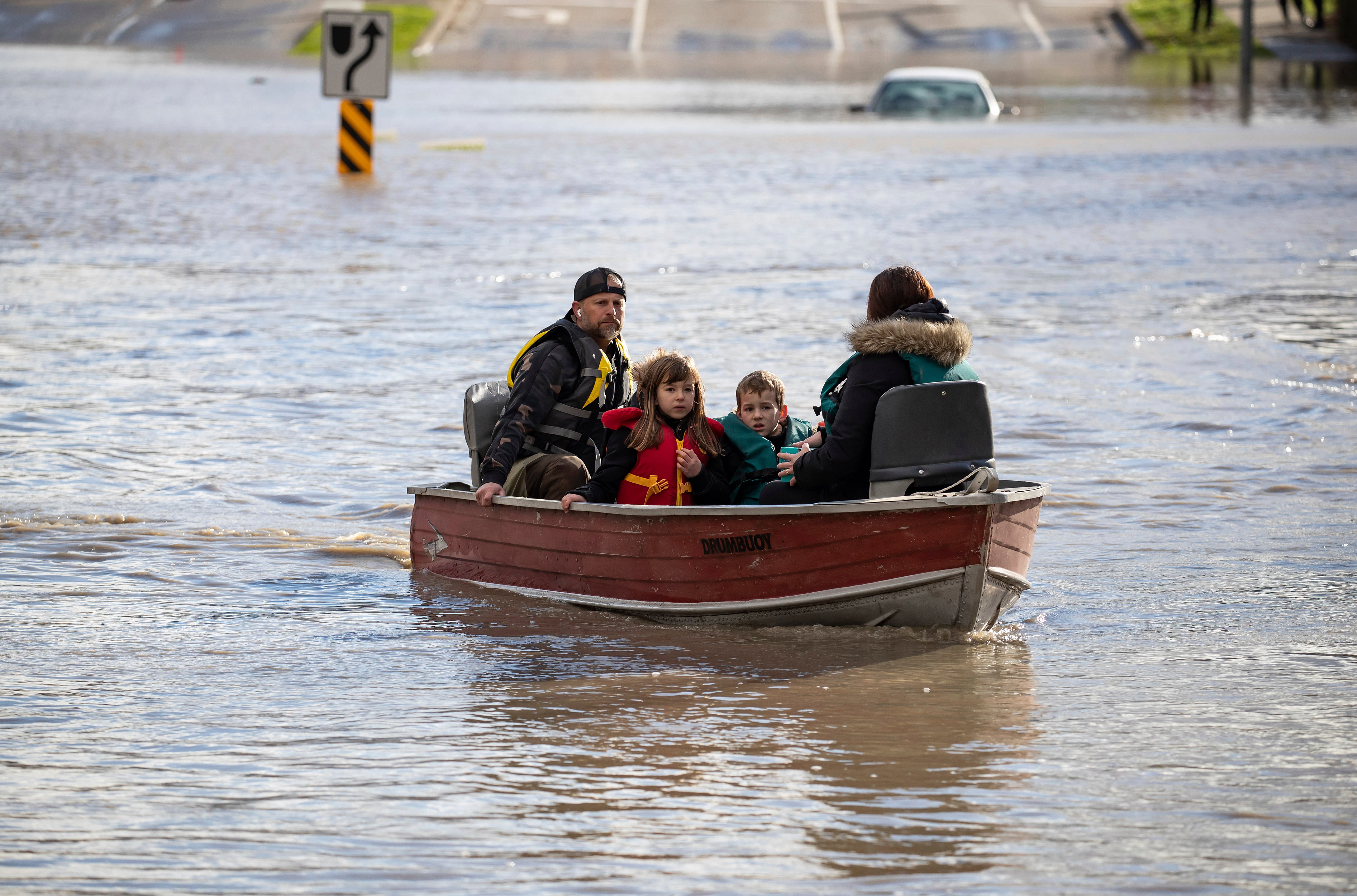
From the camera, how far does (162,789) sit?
5.22 m

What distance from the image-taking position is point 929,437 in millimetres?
6453

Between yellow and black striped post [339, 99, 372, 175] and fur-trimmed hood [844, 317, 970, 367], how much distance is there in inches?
662

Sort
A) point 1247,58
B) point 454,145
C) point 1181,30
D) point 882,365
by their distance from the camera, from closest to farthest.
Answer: point 882,365 → point 454,145 → point 1247,58 → point 1181,30

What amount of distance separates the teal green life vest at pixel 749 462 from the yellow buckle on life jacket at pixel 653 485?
334 mm

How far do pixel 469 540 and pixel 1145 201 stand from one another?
16185mm

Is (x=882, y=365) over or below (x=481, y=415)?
over

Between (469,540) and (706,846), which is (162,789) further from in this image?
(469,540)

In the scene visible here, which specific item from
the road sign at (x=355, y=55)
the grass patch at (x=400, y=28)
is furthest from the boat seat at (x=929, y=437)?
the grass patch at (x=400, y=28)

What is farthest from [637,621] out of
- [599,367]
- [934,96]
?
[934,96]

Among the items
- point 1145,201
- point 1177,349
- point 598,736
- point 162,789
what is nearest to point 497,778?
point 598,736

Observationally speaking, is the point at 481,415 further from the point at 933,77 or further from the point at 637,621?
the point at 933,77

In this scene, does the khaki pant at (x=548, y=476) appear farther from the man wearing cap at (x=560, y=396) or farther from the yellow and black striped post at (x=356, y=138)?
the yellow and black striped post at (x=356, y=138)

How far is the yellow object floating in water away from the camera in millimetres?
27938

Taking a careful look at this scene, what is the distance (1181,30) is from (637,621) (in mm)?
50512
